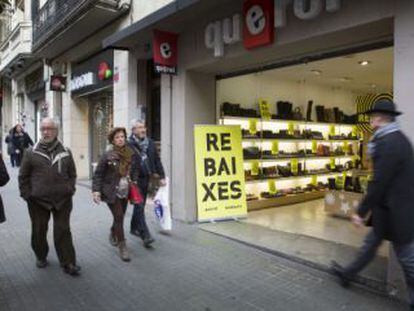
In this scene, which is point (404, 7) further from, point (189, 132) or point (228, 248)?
point (189, 132)

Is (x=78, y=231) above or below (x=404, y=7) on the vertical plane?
below

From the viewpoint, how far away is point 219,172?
25.8ft

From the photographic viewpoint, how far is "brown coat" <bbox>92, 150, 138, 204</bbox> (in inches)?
219

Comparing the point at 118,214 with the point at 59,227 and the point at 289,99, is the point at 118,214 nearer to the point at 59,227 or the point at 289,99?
the point at 59,227

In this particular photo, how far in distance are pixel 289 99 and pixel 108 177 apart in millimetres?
5955

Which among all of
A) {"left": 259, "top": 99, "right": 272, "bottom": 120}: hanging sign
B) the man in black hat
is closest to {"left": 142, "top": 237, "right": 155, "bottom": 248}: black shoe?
the man in black hat

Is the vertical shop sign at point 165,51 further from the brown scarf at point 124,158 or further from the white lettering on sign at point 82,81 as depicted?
the white lettering on sign at point 82,81

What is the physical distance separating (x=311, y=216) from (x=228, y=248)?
302 cm

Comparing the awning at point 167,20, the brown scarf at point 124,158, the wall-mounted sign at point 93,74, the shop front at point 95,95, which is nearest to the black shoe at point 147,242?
the brown scarf at point 124,158

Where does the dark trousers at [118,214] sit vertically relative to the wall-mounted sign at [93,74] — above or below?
Answer: below

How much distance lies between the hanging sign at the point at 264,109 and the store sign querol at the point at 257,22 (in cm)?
279

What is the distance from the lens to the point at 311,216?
870 centimetres

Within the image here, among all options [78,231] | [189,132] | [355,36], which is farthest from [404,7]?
[78,231]

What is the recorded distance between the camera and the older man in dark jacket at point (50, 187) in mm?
4910
